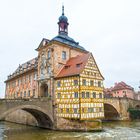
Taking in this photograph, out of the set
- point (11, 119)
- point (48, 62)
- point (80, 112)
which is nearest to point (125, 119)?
point (80, 112)

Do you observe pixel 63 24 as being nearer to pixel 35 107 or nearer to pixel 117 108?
pixel 35 107

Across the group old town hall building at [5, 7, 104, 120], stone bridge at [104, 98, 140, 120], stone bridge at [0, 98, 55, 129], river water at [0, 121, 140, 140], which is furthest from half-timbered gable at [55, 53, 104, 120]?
Answer: stone bridge at [104, 98, 140, 120]

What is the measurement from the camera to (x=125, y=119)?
3569 cm

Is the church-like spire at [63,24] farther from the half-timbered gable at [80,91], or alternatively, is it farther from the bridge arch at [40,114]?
the bridge arch at [40,114]

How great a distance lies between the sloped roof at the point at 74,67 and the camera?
78.2 feet

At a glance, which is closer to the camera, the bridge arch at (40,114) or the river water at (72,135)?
the river water at (72,135)

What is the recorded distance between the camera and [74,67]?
2495cm

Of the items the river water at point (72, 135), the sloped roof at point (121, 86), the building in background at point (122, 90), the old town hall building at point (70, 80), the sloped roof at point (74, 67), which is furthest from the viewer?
the sloped roof at point (121, 86)

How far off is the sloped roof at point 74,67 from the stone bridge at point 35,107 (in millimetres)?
4118

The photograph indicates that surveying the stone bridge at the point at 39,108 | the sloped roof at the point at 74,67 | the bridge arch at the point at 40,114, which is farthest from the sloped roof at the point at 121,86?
the bridge arch at the point at 40,114

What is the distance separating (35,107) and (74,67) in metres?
7.14

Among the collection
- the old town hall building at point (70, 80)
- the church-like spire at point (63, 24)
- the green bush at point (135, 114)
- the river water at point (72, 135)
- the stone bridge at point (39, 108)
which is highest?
the church-like spire at point (63, 24)

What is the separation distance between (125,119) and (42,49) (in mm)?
20470

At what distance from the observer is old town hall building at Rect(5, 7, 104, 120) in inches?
902
